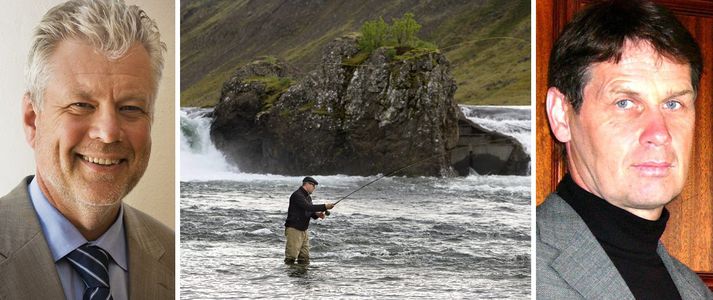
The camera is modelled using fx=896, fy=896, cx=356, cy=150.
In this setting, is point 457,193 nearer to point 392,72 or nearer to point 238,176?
point 392,72

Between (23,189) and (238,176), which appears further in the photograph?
(238,176)

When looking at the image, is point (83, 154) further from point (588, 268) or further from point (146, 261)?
point (588, 268)

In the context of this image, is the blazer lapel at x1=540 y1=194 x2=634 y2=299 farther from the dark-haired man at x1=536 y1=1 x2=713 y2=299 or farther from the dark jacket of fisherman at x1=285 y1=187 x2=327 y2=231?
the dark jacket of fisherman at x1=285 y1=187 x2=327 y2=231

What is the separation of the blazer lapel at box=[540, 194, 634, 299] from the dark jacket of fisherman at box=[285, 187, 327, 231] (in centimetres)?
60

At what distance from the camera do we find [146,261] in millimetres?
2051

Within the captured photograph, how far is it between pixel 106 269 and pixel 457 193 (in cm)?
85

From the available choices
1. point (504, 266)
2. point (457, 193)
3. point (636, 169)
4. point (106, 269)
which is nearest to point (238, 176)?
point (106, 269)

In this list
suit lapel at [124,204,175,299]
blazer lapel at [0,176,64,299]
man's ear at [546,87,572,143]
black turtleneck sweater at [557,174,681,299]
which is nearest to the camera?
blazer lapel at [0,176,64,299]

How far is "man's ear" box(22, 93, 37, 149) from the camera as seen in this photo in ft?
6.39

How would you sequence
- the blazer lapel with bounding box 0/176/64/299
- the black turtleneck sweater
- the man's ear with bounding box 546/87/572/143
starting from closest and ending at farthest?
the blazer lapel with bounding box 0/176/64/299
the black turtleneck sweater
the man's ear with bounding box 546/87/572/143

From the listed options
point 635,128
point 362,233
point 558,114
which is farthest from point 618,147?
point 362,233

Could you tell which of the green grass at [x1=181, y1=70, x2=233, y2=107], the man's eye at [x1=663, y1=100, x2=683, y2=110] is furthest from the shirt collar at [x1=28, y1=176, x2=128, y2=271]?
the man's eye at [x1=663, y1=100, x2=683, y2=110]

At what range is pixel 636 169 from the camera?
87.5 inches

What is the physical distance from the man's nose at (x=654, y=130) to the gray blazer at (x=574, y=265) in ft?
0.83
